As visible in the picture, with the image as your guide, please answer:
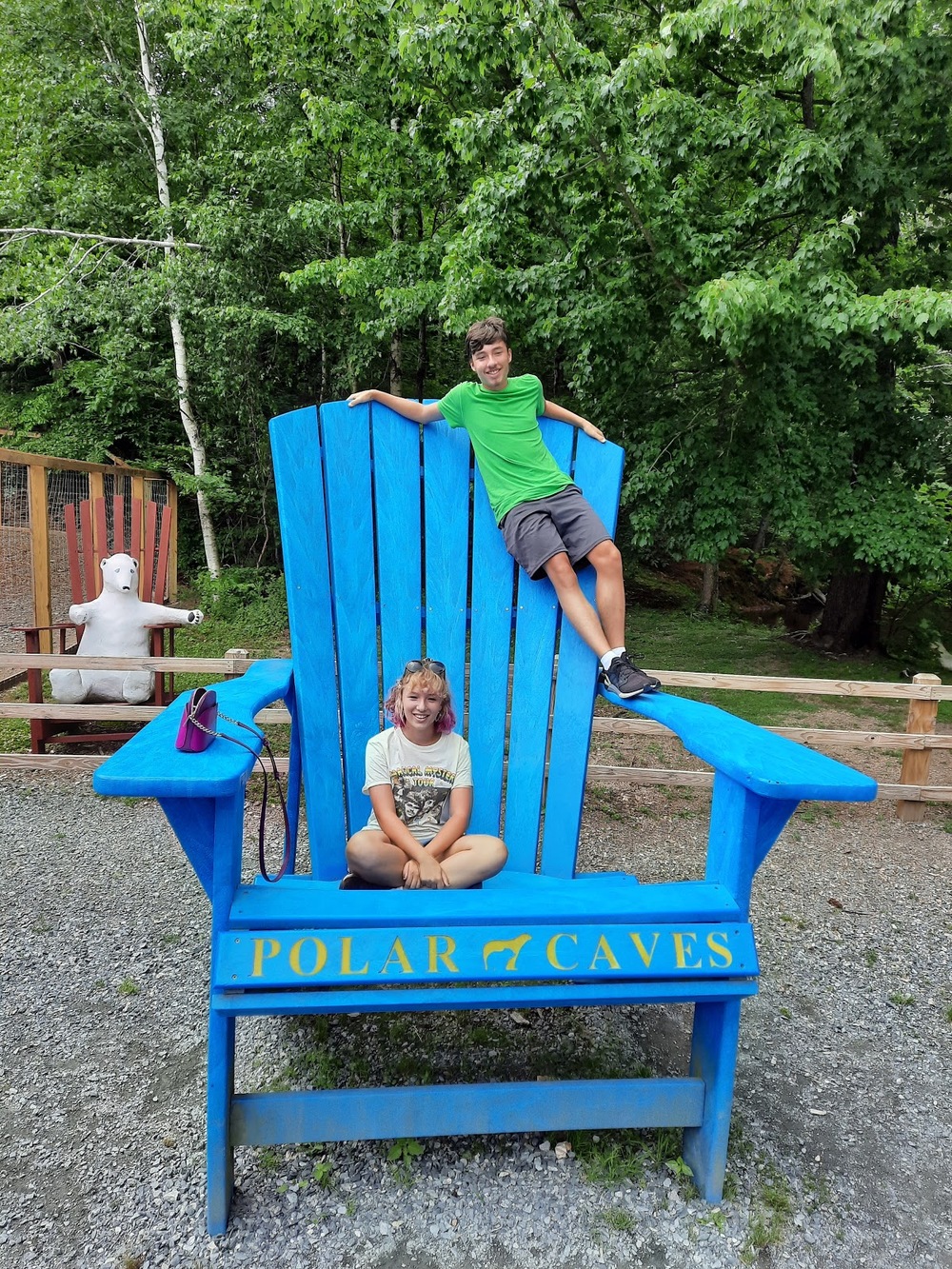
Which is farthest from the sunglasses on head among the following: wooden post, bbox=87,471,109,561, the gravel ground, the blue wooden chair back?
wooden post, bbox=87,471,109,561

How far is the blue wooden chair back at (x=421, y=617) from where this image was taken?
1.93m

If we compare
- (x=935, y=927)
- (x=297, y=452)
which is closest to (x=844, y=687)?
(x=935, y=927)

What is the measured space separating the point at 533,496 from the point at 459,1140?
1.47 m

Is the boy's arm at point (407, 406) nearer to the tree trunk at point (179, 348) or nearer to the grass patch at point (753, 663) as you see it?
the grass patch at point (753, 663)

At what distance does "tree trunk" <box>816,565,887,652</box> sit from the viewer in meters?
7.71

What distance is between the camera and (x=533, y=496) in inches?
79.4

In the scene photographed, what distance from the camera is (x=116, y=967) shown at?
6.96ft

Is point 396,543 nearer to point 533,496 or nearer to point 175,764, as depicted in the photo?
point 533,496

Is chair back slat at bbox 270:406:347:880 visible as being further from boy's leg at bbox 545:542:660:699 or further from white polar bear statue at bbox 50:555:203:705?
white polar bear statue at bbox 50:555:203:705

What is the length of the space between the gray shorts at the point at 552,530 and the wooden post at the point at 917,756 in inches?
95.0

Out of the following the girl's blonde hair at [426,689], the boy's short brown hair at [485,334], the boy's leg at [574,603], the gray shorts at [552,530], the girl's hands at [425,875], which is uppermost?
the boy's short brown hair at [485,334]

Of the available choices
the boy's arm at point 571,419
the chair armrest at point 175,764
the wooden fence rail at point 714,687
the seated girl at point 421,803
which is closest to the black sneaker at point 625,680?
the seated girl at point 421,803

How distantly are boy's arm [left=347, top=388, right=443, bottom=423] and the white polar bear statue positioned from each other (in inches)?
95.2

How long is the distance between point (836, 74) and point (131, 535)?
456cm
